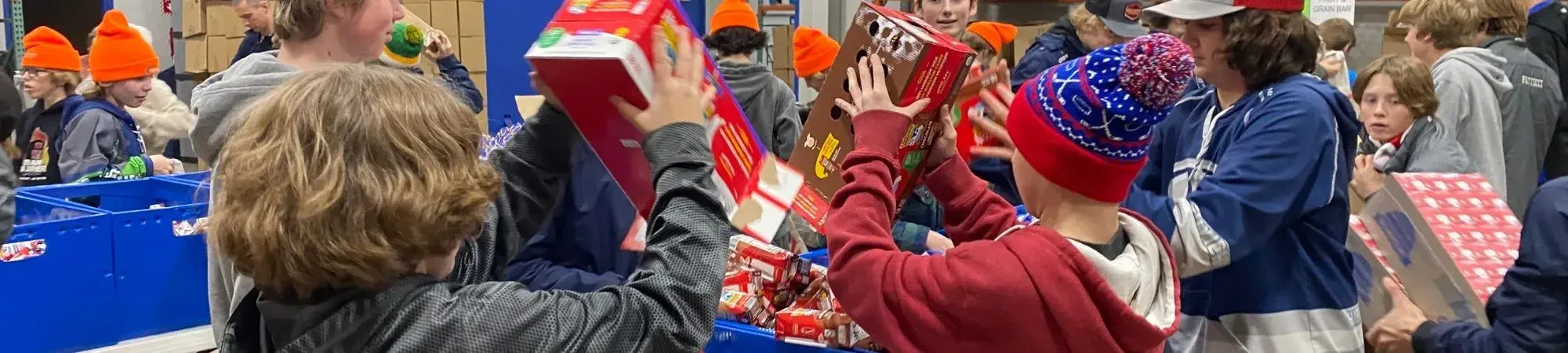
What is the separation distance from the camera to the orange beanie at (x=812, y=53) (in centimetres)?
570

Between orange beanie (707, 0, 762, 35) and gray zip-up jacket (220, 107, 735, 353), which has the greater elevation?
gray zip-up jacket (220, 107, 735, 353)

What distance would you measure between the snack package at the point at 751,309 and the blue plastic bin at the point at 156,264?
264 centimetres

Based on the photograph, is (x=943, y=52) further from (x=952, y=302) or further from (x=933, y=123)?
(x=952, y=302)

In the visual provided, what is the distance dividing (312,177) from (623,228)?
4.42ft

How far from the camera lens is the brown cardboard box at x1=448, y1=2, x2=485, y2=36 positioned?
7594 mm

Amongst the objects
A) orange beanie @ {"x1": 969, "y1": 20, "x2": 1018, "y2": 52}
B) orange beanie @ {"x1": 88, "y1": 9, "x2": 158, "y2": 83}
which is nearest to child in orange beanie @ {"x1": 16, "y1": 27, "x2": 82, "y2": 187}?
orange beanie @ {"x1": 88, "y1": 9, "x2": 158, "y2": 83}

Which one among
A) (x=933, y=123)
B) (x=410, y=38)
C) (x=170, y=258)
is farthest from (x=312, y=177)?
(x=170, y=258)

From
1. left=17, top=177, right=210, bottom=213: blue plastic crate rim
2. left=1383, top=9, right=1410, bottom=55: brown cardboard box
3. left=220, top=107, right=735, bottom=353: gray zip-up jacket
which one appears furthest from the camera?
left=1383, top=9, right=1410, bottom=55: brown cardboard box

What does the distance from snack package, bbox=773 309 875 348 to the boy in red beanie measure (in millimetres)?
398

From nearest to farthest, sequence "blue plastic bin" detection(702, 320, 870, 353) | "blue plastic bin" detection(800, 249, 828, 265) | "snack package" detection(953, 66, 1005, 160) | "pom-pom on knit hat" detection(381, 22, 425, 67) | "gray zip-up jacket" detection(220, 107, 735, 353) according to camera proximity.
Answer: "gray zip-up jacket" detection(220, 107, 735, 353) → "snack package" detection(953, 66, 1005, 160) → "blue plastic bin" detection(702, 320, 870, 353) → "blue plastic bin" detection(800, 249, 828, 265) → "pom-pom on knit hat" detection(381, 22, 425, 67)

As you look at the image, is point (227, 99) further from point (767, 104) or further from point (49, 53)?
point (49, 53)

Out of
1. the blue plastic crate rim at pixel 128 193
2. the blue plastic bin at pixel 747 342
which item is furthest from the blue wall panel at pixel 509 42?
the blue plastic bin at pixel 747 342

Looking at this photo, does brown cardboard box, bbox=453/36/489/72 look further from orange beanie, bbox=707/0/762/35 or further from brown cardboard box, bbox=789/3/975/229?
brown cardboard box, bbox=789/3/975/229

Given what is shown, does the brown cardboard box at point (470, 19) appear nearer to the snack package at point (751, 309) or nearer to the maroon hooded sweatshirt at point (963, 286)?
the snack package at point (751, 309)
